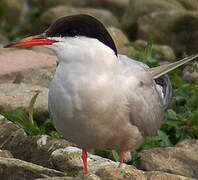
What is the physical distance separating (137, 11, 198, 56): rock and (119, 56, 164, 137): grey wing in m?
3.59

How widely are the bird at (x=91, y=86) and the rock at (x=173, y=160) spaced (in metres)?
0.60

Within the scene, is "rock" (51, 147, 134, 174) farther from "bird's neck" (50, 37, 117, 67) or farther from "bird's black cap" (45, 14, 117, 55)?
"bird's black cap" (45, 14, 117, 55)

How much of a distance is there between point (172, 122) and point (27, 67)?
1.90 meters

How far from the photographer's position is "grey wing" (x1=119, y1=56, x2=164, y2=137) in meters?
4.59

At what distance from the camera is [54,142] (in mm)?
5285

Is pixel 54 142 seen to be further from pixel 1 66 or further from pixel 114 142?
pixel 1 66

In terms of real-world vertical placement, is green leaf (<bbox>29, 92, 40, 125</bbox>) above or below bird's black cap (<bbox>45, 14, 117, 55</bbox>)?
below

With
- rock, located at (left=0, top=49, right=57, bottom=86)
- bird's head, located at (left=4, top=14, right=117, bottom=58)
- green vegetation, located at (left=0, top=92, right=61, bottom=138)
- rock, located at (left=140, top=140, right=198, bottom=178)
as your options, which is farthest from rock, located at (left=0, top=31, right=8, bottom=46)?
bird's head, located at (left=4, top=14, right=117, bottom=58)

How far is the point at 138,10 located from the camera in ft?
31.0

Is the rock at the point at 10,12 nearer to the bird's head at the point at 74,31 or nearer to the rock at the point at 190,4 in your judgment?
the rock at the point at 190,4

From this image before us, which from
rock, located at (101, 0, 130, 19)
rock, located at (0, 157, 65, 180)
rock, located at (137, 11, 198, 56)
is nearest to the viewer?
rock, located at (0, 157, 65, 180)

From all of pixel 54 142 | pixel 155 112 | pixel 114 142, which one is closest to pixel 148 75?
pixel 155 112

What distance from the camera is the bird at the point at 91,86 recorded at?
4168 millimetres

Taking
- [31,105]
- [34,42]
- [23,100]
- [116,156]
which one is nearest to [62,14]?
[23,100]
